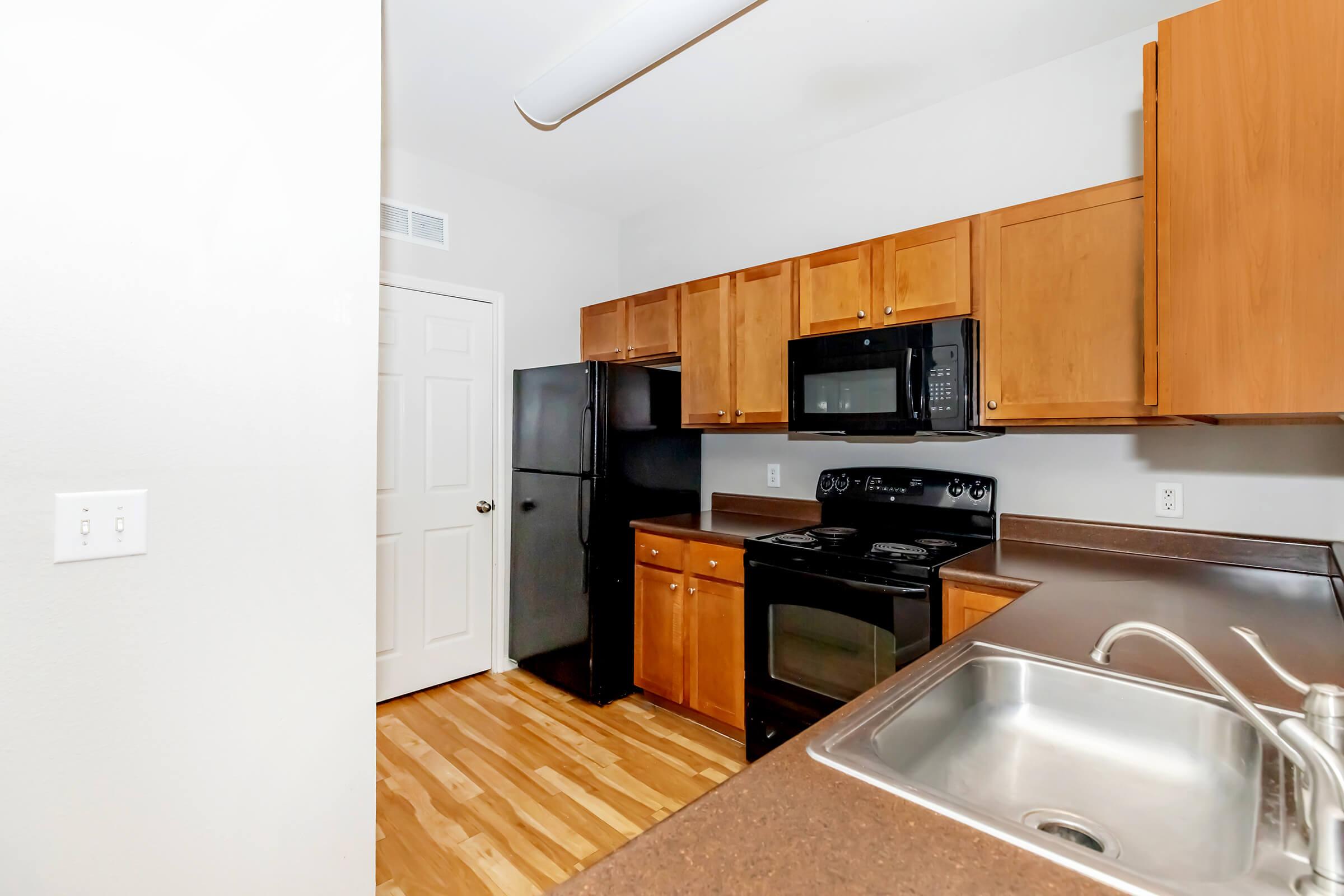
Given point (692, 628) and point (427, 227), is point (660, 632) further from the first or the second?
point (427, 227)

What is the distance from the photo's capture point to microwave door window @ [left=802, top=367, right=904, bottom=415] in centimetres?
223

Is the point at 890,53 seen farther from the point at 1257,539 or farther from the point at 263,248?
the point at 263,248

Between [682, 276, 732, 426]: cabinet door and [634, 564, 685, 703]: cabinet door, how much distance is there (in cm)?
76

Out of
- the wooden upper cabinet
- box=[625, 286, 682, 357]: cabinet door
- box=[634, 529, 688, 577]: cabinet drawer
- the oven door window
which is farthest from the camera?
box=[625, 286, 682, 357]: cabinet door

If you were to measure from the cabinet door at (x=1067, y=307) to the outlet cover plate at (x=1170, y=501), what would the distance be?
1.42 feet

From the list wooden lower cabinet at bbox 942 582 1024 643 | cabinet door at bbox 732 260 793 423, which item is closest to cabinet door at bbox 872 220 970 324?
cabinet door at bbox 732 260 793 423

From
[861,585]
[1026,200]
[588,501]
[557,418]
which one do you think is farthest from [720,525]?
[1026,200]

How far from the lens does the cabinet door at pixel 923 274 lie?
2119mm

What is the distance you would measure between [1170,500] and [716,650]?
1.68 metres

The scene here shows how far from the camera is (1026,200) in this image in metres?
2.32

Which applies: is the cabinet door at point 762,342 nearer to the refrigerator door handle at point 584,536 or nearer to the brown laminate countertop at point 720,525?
the brown laminate countertop at point 720,525

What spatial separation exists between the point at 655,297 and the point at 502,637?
1.99 metres

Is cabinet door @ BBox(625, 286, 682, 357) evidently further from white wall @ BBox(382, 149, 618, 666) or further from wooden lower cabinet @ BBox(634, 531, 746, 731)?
wooden lower cabinet @ BBox(634, 531, 746, 731)

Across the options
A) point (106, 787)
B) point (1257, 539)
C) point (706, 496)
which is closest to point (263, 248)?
point (106, 787)
